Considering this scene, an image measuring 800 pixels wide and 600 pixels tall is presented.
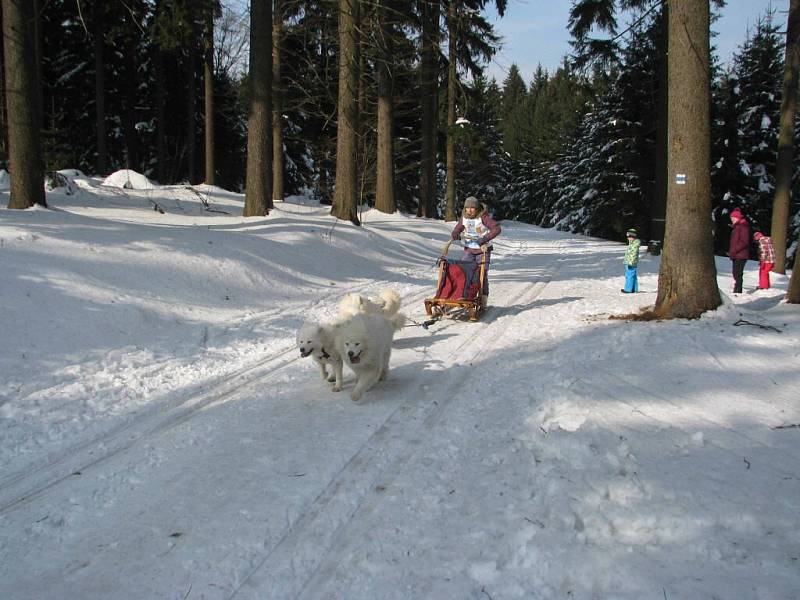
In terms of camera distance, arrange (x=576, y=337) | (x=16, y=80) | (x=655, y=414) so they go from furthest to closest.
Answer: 1. (x=16, y=80)
2. (x=576, y=337)
3. (x=655, y=414)

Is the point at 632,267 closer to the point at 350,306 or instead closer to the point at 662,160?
the point at 350,306

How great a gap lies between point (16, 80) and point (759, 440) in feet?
41.0

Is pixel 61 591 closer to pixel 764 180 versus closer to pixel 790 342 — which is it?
pixel 790 342

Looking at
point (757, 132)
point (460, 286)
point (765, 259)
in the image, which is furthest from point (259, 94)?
point (757, 132)

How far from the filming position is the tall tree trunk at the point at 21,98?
9.91m

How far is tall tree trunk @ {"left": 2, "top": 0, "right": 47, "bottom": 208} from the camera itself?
991 cm

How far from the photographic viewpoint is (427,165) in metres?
28.6

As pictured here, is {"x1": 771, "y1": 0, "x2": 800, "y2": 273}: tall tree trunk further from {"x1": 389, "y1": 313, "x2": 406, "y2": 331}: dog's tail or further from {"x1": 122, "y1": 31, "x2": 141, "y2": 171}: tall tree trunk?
{"x1": 122, "y1": 31, "x2": 141, "y2": 171}: tall tree trunk

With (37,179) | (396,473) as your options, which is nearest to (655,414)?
(396,473)

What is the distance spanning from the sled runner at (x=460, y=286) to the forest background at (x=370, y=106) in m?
7.29

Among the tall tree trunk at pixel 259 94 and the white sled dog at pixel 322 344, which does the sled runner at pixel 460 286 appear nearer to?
the white sled dog at pixel 322 344

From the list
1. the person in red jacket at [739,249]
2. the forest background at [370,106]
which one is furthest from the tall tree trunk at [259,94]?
the person in red jacket at [739,249]

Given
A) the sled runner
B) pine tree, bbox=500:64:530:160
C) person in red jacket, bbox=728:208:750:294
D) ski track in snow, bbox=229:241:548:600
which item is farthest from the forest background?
pine tree, bbox=500:64:530:160

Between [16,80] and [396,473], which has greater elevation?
[16,80]
